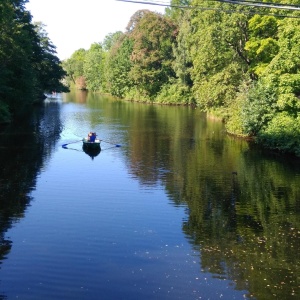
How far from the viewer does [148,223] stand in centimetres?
1747

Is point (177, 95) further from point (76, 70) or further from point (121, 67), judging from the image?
point (76, 70)

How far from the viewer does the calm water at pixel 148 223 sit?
12.4 meters

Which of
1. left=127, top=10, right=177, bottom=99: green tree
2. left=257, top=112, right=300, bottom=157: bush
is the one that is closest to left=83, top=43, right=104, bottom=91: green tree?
left=127, top=10, right=177, bottom=99: green tree

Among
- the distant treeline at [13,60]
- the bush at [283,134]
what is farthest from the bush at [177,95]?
the bush at [283,134]

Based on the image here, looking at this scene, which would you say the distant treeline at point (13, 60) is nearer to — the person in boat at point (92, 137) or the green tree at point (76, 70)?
the person in boat at point (92, 137)

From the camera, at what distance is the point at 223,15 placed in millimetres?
43000

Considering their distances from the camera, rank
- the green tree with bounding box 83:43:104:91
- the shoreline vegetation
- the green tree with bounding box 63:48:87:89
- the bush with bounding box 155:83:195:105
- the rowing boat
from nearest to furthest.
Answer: the shoreline vegetation < the rowing boat < the bush with bounding box 155:83:195:105 < the green tree with bounding box 83:43:104:91 < the green tree with bounding box 63:48:87:89

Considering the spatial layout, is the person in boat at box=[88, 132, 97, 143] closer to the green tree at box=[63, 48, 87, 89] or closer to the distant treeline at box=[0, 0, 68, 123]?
the distant treeline at box=[0, 0, 68, 123]

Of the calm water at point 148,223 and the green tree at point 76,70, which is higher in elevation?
the green tree at point 76,70

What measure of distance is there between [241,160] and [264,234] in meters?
14.1

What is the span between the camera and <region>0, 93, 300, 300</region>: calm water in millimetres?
12383

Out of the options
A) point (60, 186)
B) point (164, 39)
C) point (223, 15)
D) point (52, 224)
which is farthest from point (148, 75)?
point (52, 224)

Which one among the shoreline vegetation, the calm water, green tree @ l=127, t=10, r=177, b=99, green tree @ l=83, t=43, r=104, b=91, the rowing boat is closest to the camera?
the calm water

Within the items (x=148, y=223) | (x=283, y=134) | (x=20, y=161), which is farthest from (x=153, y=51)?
(x=148, y=223)
